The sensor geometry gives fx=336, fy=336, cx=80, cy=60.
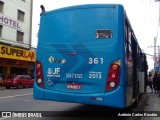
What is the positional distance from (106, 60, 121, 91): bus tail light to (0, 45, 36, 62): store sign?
27.4m

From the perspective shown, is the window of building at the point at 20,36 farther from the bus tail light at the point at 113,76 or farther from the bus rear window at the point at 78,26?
the bus tail light at the point at 113,76

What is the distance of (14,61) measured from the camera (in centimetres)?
4009

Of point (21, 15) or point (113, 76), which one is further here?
point (21, 15)

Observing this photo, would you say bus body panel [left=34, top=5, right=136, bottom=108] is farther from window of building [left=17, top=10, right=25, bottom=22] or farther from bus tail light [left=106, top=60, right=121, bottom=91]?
window of building [left=17, top=10, right=25, bottom=22]

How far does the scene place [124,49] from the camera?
916 cm

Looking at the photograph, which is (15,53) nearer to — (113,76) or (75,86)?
(75,86)

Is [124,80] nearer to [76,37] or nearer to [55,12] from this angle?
[76,37]

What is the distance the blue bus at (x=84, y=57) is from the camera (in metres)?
8.92

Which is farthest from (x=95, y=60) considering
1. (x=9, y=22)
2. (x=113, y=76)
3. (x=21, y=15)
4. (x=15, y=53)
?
(x=21, y=15)

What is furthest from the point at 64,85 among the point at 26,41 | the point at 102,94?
the point at 26,41

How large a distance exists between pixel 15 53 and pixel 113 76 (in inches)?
1200

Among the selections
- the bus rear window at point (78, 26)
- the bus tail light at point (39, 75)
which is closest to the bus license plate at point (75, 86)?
the bus tail light at point (39, 75)

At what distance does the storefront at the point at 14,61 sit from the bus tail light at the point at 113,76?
27.4m

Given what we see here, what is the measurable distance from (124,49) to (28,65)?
119 ft
